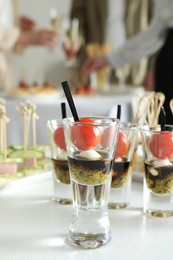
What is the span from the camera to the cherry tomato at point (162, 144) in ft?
2.59

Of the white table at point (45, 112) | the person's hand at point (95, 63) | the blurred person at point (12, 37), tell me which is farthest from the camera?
the blurred person at point (12, 37)

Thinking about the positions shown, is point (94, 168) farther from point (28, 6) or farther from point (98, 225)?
point (28, 6)

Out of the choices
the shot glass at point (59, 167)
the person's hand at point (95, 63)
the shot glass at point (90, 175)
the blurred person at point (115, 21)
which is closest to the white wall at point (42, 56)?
the blurred person at point (115, 21)

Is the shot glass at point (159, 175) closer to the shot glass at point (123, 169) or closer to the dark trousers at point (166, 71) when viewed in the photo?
the shot glass at point (123, 169)

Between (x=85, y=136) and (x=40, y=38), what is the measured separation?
2123 millimetres

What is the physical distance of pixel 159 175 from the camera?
802mm

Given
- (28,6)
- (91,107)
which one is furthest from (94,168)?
(28,6)

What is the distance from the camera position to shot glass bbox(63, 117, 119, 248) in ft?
2.20

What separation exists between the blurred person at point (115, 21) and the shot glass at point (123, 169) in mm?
3231

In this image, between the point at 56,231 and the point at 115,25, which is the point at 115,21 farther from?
the point at 56,231

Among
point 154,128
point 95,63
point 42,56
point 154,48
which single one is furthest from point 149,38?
point 42,56

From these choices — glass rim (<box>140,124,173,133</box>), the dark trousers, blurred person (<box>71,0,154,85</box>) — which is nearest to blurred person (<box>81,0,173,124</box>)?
the dark trousers

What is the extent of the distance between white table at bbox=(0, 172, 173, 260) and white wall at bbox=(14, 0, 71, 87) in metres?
4.02

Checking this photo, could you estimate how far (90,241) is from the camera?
2.19 feet
